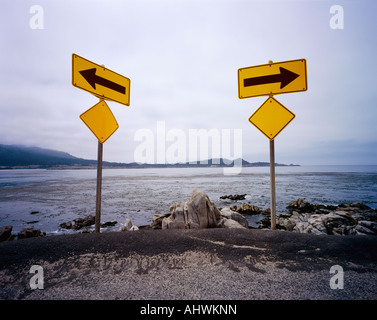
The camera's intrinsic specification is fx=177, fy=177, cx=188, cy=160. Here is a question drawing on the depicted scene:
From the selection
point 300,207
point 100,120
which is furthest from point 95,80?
point 300,207

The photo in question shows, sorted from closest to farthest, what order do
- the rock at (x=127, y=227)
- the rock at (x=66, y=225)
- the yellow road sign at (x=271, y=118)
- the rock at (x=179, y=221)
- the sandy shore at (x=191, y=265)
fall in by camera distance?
the sandy shore at (x=191, y=265) < the yellow road sign at (x=271, y=118) < the rock at (x=179, y=221) < the rock at (x=127, y=227) < the rock at (x=66, y=225)

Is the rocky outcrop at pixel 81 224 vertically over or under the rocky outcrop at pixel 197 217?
under

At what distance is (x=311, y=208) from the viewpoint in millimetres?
11250

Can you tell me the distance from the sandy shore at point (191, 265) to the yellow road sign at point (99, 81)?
3196 mm

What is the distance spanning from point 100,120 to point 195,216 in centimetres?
377

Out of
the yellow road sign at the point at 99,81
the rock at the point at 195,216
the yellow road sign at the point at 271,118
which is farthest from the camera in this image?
the rock at the point at 195,216

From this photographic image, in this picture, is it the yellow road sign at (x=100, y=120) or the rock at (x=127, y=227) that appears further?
the rock at (x=127, y=227)

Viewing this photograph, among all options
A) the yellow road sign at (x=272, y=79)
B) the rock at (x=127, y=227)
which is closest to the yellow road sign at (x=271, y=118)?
the yellow road sign at (x=272, y=79)

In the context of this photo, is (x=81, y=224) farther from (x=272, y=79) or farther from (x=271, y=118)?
(x=272, y=79)

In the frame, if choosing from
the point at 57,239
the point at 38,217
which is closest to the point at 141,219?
the point at 38,217

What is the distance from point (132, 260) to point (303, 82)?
4.94 meters

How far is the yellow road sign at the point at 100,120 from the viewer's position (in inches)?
158

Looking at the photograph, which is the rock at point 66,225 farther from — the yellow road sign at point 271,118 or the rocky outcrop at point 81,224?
the yellow road sign at point 271,118
